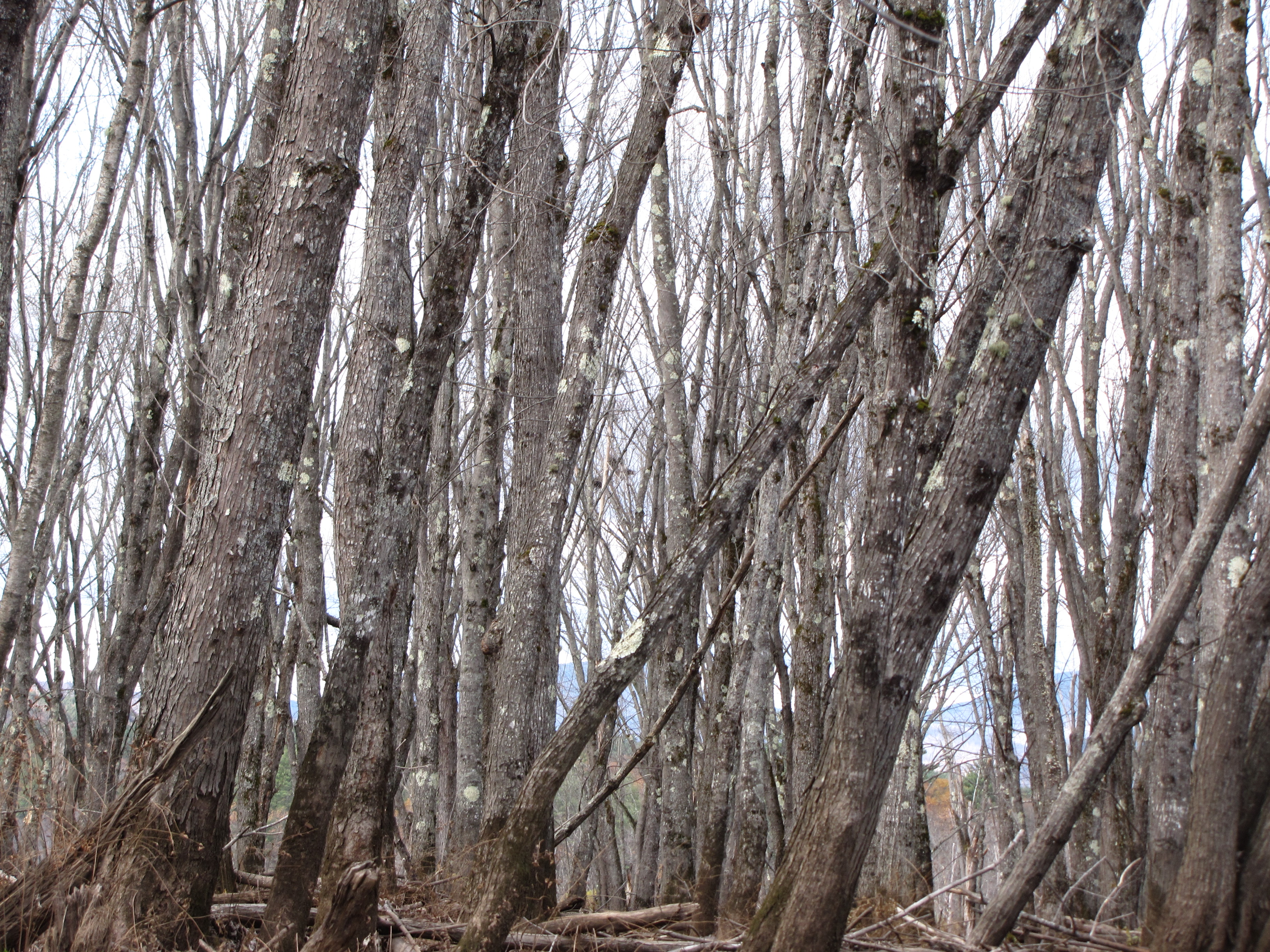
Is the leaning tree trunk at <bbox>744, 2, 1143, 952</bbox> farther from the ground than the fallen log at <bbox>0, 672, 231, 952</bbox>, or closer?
farther from the ground

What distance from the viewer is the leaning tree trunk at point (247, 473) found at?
2.89 m

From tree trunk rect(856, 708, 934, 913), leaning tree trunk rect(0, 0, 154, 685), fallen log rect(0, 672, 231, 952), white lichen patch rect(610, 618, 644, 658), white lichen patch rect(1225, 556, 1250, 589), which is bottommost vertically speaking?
tree trunk rect(856, 708, 934, 913)

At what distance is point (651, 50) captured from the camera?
2.96 metres

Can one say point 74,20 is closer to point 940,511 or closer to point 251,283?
point 251,283

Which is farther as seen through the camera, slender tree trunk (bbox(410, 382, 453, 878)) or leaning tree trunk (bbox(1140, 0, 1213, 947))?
slender tree trunk (bbox(410, 382, 453, 878))

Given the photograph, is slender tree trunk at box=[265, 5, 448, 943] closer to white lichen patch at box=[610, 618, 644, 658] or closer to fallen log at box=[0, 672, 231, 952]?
fallen log at box=[0, 672, 231, 952]

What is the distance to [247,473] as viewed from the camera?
3129mm

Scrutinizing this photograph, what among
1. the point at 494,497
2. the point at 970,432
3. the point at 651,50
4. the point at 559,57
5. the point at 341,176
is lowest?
the point at 970,432

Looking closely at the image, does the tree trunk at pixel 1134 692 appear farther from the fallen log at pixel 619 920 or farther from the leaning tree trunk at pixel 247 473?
the leaning tree trunk at pixel 247 473

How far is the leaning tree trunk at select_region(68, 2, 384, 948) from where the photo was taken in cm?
289

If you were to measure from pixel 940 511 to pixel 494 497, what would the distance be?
160 inches

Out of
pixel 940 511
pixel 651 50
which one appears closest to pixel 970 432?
pixel 940 511

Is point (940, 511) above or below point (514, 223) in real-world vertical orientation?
below

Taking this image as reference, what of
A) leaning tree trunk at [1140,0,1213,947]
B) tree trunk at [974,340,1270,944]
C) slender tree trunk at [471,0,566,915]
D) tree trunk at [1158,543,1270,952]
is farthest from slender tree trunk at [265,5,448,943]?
leaning tree trunk at [1140,0,1213,947]
